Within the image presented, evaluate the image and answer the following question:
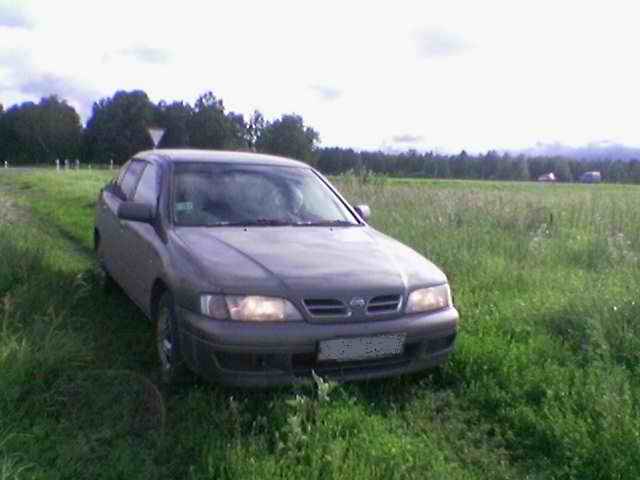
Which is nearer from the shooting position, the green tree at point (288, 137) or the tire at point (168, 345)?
the tire at point (168, 345)

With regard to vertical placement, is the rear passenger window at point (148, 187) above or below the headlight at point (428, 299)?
above

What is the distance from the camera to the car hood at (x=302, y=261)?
10.7 feet

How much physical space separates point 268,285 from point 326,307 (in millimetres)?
355

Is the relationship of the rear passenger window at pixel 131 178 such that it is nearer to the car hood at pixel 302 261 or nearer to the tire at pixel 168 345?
the car hood at pixel 302 261

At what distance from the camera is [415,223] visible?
341 inches

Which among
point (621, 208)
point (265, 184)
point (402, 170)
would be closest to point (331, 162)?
point (402, 170)

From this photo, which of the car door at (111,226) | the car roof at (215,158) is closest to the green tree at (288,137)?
the car door at (111,226)

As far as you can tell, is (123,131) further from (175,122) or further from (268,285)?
(268,285)

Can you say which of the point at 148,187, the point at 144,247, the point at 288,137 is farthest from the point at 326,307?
the point at 288,137

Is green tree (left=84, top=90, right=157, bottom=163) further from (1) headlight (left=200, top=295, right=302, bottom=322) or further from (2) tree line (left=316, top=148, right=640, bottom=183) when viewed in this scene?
(1) headlight (left=200, top=295, right=302, bottom=322)

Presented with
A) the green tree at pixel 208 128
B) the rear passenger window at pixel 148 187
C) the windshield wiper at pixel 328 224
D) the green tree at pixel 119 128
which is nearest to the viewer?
the windshield wiper at pixel 328 224

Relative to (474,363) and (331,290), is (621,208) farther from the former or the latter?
(331,290)

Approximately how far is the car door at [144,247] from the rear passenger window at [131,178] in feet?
0.52

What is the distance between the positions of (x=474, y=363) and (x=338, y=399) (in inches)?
48.1
